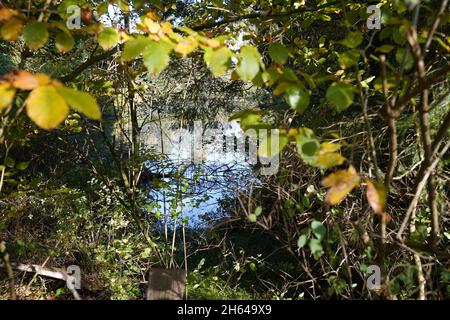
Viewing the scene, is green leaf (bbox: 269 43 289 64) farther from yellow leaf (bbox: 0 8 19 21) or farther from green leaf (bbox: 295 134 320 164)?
yellow leaf (bbox: 0 8 19 21)

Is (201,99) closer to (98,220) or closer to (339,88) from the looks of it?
(98,220)

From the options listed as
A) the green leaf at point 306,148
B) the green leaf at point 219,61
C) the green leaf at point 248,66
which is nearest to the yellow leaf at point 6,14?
the green leaf at point 219,61

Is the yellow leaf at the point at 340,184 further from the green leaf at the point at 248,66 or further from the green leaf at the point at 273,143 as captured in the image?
the green leaf at the point at 248,66

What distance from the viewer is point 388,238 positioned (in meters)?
1.67

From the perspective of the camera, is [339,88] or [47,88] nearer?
[47,88]

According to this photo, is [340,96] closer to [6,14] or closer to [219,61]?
[219,61]

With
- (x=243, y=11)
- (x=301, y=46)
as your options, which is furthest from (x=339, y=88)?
(x=243, y=11)

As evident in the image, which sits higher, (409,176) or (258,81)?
(258,81)

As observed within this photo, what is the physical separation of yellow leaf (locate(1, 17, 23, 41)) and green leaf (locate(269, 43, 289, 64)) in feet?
2.64

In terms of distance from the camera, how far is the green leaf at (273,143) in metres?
1.19

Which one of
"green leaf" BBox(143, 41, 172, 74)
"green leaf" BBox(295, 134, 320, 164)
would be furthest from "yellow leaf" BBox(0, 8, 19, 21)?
"green leaf" BBox(295, 134, 320, 164)

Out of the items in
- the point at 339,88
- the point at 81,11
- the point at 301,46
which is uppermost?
the point at 301,46

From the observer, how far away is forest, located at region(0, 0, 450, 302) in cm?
124

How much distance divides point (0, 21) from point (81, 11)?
59 cm
